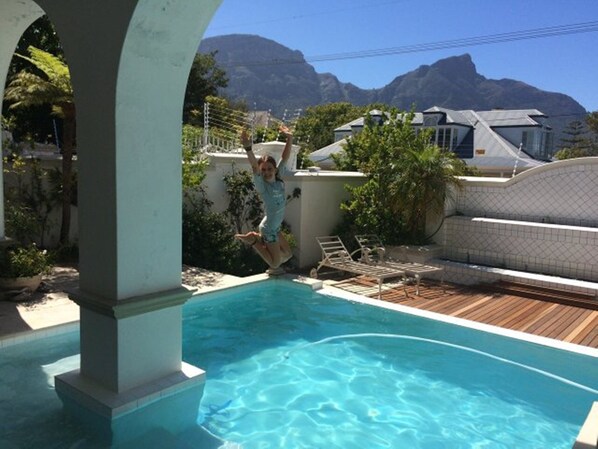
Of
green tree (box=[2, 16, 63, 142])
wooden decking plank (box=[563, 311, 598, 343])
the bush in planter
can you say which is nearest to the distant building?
green tree (box=[2, 16, 63, 142])

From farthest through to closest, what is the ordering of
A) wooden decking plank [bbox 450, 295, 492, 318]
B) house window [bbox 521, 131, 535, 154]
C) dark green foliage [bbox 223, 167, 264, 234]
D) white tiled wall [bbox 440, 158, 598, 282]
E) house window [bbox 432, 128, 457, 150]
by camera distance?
1. house window [bbox 521, 131, 535, 154]
2. house window [bbox 432, 128, 457, 150]
3. dark green foliage [bbox 223, 167, 264, 234]
4. white tiled wall [bbox 440, 158, 598, 282]
5. wooden decking plank [bbox 450, 295, 492, 318]

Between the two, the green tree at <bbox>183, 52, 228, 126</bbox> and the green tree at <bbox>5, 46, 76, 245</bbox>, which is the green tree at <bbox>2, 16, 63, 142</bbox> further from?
the green tree at <bbox>183, 52, 228, 126</bbox>

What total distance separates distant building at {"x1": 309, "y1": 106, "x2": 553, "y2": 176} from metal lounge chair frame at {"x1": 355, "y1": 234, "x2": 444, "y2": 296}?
19609 millimetres

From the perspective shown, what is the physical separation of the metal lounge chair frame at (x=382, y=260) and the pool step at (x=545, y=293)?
3.71 feet

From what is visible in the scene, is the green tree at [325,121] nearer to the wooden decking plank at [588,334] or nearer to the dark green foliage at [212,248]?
the dark green foliage at [212,248]

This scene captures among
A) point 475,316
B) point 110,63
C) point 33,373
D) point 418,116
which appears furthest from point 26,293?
point 418,116

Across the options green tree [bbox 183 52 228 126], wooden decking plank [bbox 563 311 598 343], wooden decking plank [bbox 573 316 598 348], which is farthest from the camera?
green tree [bbox 183 52 228 126]

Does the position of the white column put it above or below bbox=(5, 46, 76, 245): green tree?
below

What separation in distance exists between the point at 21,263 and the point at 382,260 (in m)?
6.63

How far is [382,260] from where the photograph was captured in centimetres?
1057

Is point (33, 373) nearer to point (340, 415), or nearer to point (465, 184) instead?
point (340, 415)

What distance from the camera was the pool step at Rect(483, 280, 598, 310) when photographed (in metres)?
8.93

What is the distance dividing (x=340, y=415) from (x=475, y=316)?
3.74m

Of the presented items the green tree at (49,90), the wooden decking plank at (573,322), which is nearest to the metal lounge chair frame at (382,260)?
the wooden decking plank at (573,322)
